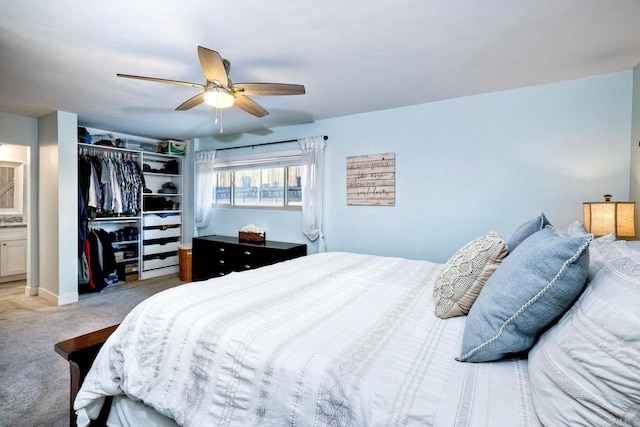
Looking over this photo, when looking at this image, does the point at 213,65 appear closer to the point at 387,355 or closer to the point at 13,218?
the point at 387,355

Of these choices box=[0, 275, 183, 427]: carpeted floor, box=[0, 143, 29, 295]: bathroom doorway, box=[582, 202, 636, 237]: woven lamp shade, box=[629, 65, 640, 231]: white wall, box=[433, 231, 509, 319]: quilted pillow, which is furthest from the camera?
box=[0, 143, 29, 295]: bathroom doorway

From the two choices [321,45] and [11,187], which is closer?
[321,45]

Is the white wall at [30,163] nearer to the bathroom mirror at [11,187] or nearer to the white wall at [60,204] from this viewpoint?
the white wall at [60,204]

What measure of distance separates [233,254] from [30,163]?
9.38 feet

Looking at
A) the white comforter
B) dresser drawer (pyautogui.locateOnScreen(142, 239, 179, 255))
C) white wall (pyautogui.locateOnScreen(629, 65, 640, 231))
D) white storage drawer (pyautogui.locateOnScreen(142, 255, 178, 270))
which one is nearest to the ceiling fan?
the white comforter

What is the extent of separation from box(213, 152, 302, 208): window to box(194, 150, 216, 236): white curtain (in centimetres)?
12

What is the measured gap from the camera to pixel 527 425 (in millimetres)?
721

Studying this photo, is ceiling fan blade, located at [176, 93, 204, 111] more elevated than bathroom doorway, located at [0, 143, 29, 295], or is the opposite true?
ceiling fan blade, located at [176, 93, 204, 111]

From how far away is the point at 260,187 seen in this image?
15.3ft

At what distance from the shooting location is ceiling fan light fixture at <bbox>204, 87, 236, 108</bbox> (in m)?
2.13

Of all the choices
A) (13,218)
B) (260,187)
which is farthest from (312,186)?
(13,218)

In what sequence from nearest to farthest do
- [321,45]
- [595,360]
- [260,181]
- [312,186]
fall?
[595,360], [321,45], [312,186], [260,181]

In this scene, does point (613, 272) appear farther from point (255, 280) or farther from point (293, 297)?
point (255, 280)

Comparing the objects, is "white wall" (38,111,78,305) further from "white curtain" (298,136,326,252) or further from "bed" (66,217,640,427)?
"bed" (66,217,640,427)
